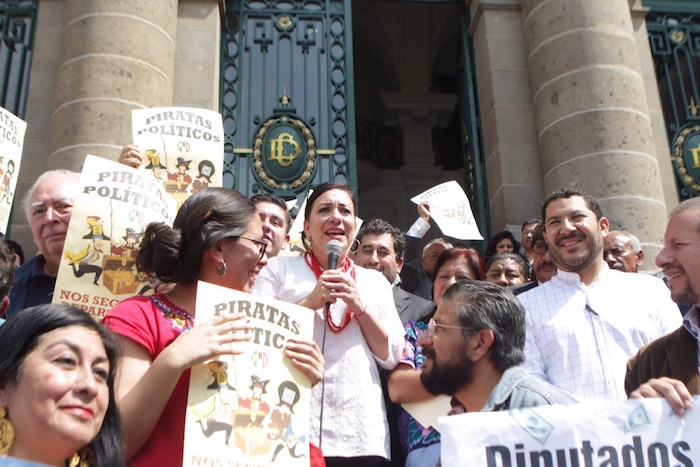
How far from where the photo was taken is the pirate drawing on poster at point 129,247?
10.3ft

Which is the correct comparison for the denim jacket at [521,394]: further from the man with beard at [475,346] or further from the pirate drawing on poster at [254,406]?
the pirate drawing on poster at [254,406]

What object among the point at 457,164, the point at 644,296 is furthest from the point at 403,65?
the point at 644,296

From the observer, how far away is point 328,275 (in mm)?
2990

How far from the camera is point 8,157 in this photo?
12.8 feet

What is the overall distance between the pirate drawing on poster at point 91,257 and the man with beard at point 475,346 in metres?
1.41

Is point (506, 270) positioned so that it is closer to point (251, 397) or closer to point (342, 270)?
point (342, 270)

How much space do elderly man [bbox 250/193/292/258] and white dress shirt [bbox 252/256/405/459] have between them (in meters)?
0.67

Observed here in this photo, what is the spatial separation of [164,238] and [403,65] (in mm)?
12560

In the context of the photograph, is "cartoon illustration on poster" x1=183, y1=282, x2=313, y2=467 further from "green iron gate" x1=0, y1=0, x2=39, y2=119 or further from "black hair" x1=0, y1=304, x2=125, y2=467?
"green iron gate" x1=0, y1=0, x2=39, y2=119

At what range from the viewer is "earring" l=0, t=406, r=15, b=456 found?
189cm

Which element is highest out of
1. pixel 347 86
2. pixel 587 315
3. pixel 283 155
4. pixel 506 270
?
pixel 347 86

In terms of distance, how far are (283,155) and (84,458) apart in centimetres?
570

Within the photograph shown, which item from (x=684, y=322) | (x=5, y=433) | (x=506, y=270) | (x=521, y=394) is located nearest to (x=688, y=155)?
(x=506, y=270)

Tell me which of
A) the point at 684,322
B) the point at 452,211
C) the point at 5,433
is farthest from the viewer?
the point at 452,211
